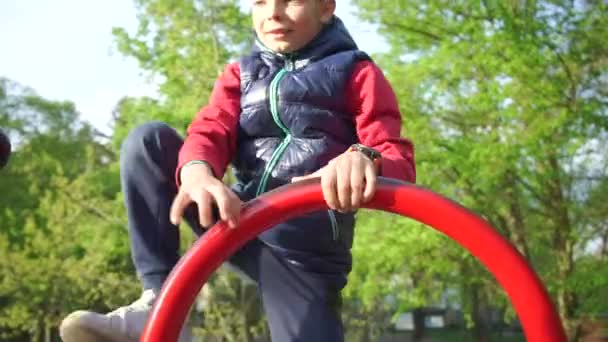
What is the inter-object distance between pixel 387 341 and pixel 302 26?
3761 centimetres

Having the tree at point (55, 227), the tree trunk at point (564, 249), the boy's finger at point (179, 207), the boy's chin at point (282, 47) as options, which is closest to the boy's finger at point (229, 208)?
the boy's finger at point (179, 207)

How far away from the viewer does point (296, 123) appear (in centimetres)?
207

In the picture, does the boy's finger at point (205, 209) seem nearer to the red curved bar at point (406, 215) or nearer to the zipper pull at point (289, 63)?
the red curved bar at point (406, 215)

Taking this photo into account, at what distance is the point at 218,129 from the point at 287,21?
0.31m

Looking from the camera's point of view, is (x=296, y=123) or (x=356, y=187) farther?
(x=296, y=123)

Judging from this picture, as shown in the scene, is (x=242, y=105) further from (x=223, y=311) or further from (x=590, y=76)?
(x=223, y=311)

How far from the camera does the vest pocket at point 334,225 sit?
208 cm

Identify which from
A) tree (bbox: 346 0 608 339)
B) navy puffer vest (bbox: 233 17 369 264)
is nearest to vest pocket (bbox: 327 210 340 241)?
navy puffer vest (bbox: 233 17 369 264)

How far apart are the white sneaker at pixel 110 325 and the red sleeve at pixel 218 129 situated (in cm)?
34

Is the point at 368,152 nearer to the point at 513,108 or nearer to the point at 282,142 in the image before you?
the point at 282,142

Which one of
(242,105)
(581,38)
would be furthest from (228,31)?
(242,105)

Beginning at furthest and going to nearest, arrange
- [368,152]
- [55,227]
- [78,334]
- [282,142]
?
1. [55,227]
2. [282,142]
3. [78,334]
4. [368,152]

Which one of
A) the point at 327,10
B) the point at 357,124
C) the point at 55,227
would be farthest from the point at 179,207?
the point at 55,227

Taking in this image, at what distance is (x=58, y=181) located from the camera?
16.6 metres
